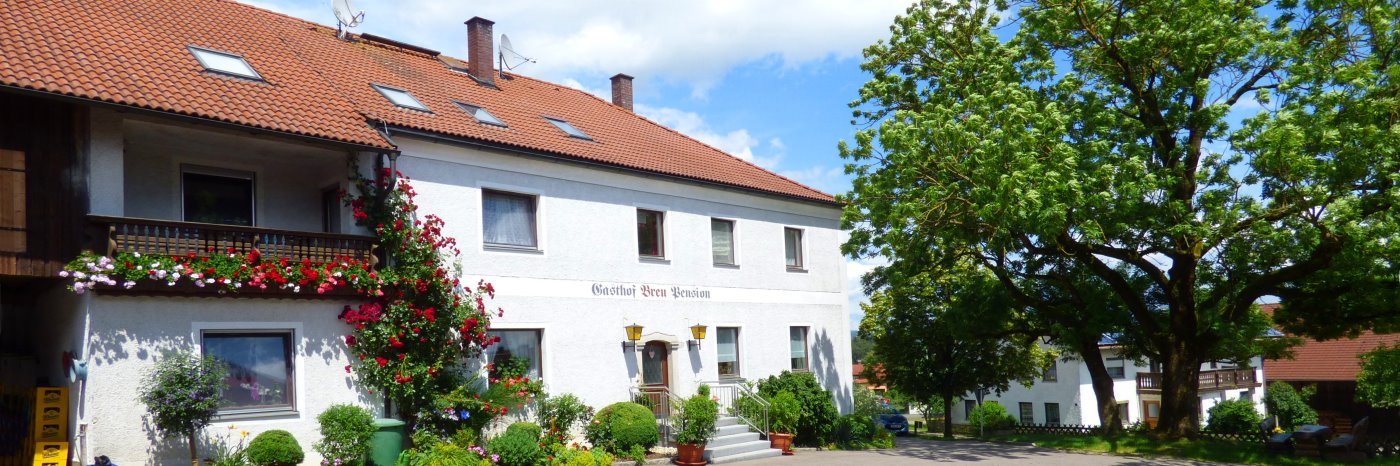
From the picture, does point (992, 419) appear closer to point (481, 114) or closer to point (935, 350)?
point (935, 350)

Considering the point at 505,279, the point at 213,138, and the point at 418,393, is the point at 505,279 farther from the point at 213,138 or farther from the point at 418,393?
the point at 213,138

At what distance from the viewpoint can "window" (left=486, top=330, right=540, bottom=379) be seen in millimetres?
16656

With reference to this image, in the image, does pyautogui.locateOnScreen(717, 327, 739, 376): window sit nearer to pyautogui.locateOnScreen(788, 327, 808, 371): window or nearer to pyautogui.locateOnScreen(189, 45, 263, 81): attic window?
pyautogui.locateOnScreen(788, 327, 808, 371): window

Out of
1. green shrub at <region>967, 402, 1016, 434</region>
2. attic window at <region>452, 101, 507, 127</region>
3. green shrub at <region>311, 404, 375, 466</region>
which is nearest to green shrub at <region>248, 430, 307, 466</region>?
green shrub at <region>311, 404, 375, 466</region>

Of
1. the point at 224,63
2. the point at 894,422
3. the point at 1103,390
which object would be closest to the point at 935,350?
the point at 1103,390

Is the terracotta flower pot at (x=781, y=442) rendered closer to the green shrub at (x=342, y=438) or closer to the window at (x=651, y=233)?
the window at (x=651, y=233)

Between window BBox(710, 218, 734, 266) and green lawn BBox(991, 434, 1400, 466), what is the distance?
346 inches

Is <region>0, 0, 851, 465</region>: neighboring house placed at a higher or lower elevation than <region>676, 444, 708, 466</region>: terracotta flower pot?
higher

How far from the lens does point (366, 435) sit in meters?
13.8

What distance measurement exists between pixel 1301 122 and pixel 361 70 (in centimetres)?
1677

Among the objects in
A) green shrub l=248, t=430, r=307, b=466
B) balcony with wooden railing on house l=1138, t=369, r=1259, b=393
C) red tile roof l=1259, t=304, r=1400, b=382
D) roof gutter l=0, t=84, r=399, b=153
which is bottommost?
balcony with wooden railing on house l=1138, t=369, r=1259, b=393

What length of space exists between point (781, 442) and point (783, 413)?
0.63 meters

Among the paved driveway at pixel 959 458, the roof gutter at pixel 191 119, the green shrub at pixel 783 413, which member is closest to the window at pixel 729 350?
the green shrub at pixel 783 413

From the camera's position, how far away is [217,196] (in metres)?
15.0
